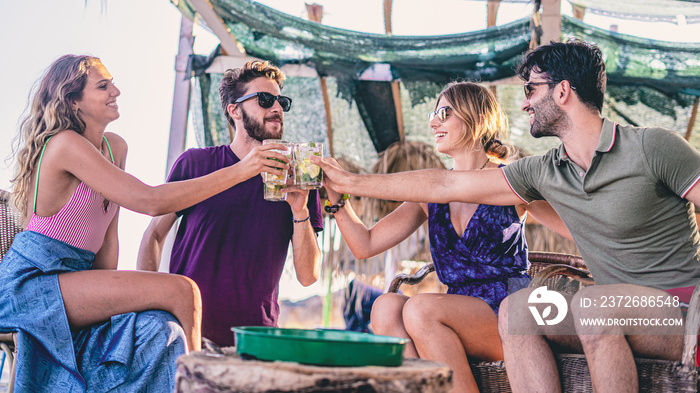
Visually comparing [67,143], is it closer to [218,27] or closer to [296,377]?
[296,377]

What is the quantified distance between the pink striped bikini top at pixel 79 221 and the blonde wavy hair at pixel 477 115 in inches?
70.0

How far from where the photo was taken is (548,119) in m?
2.61

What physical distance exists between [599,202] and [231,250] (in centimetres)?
184

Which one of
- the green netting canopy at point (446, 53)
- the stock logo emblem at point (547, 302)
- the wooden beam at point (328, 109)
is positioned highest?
the green netting canopy at point (446, 53)

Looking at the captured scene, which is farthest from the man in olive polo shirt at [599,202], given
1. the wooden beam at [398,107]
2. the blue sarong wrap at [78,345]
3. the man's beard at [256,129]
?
the wooden beam at [398,107]

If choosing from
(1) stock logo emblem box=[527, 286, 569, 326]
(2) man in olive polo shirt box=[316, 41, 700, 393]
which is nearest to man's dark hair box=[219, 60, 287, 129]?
(2) man in olive polo shirt box=[316, 41, 700, 393]

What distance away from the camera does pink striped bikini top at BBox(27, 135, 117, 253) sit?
2424 millimetres

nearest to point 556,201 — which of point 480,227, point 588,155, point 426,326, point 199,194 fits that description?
point 588,155

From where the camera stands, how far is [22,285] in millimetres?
2279

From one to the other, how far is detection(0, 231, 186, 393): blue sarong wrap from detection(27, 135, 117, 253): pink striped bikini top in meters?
0.18

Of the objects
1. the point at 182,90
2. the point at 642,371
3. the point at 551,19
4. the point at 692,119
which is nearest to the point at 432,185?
the point at 642,371

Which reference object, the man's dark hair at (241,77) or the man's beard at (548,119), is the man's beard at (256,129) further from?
the man's beard at (548,119)

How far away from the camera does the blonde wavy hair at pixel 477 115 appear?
3.04m

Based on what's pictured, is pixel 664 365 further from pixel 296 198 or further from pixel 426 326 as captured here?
pixel 296 198
